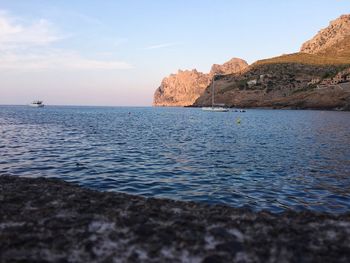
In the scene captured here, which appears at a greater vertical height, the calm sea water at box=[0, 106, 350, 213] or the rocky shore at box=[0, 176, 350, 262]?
the rocky shore at box=[0, 176, 350, 262]

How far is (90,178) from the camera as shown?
88.6 feet

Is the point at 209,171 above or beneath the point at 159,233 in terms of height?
beneath

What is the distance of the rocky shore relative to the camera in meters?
A: 8.76

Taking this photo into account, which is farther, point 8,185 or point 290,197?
point 290,197

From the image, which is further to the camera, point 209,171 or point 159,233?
point 209,171

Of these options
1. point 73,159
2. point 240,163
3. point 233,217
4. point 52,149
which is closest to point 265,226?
point 233,217

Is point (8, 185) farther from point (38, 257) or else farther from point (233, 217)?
point (233, 217)

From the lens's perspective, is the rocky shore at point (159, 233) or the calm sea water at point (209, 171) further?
the calm sea water at point (209, 171)

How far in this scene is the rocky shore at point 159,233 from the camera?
28.7 feet

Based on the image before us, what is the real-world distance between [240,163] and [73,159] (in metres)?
17.3

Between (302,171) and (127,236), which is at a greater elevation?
(127,236)

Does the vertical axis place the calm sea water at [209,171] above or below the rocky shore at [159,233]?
below

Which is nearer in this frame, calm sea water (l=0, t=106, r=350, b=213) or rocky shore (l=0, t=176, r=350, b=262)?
rocky shore (l=0, t=176, r=350, b=262)

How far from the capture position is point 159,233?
10062 mm
